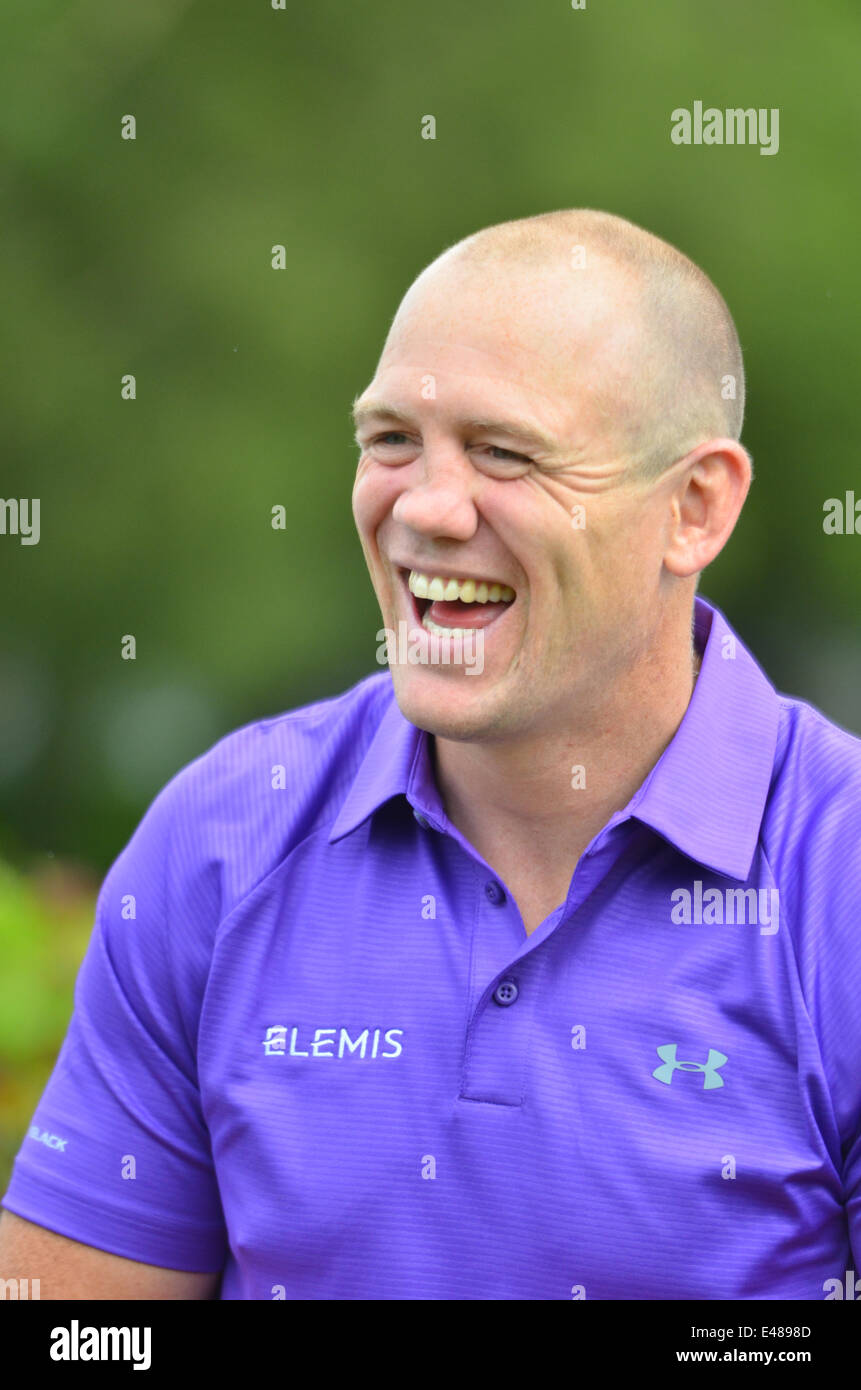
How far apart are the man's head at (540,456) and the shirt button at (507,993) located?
0.32 meters

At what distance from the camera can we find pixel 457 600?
2084 mm

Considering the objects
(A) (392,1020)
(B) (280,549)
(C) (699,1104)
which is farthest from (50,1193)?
(B) (280,549)

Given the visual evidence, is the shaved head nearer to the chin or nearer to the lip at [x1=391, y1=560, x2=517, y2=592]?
the lip at [x1=391, y1=560, x2=517, y2=592]

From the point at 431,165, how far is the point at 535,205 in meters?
0.34

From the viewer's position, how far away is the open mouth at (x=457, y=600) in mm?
2057

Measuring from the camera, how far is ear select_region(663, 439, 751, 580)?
7.02 feet

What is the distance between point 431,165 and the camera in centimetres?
476

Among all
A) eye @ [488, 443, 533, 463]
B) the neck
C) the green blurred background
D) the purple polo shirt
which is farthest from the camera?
the green blurred background

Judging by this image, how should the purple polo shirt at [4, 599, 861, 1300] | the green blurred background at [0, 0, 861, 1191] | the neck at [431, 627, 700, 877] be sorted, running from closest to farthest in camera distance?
the purple polo shirt at [4, 599, 861, 1300], the neck at [431, 627, 700, 877], the green blurred background at [0, 0, 861, 1191]

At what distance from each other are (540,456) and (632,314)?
0.78 feet

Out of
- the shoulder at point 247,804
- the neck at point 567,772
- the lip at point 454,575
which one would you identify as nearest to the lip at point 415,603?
the lip at point 454,575

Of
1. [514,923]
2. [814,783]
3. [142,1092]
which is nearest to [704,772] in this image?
[814,783]

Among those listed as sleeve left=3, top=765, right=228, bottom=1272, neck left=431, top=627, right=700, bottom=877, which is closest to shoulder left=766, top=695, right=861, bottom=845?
neck left=431, top=627, right=700, bottom=877

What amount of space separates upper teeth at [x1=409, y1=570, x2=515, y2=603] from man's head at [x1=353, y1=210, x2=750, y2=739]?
0.01m
